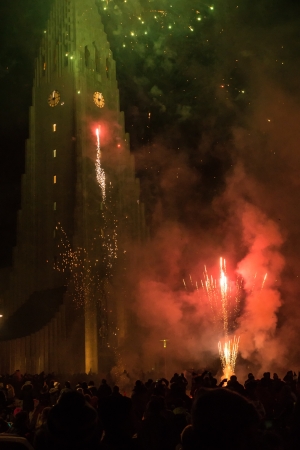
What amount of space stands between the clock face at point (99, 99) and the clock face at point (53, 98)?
2970 millimetres

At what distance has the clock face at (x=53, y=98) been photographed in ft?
142

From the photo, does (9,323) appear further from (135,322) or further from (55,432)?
(55,432)

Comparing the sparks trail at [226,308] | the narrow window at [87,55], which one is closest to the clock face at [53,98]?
the narrow window at [87,55]

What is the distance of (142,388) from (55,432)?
26.3ft

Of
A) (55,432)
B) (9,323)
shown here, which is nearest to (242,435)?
(55,432)

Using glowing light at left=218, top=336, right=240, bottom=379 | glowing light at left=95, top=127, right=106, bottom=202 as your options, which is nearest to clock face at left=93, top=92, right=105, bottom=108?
glowing light at left=95, top=127, right=106, bottom=202

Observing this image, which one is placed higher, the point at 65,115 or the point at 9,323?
the point at 65,115

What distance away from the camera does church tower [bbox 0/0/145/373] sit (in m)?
37.5

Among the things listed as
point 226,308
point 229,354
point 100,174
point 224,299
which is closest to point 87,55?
point 100,174

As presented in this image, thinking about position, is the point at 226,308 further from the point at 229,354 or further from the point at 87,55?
the point at 87,55

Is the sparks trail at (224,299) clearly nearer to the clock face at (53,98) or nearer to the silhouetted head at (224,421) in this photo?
the clock face at (53,98)

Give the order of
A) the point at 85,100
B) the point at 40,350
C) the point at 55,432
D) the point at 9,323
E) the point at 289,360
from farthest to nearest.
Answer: the point at 85,100 → the point at 9,323 → the point at 40,350 → the point at 289,360 → the point at 55,432

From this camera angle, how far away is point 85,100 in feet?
140

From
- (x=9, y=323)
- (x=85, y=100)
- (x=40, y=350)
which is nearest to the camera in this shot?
(x=40, y=350)
